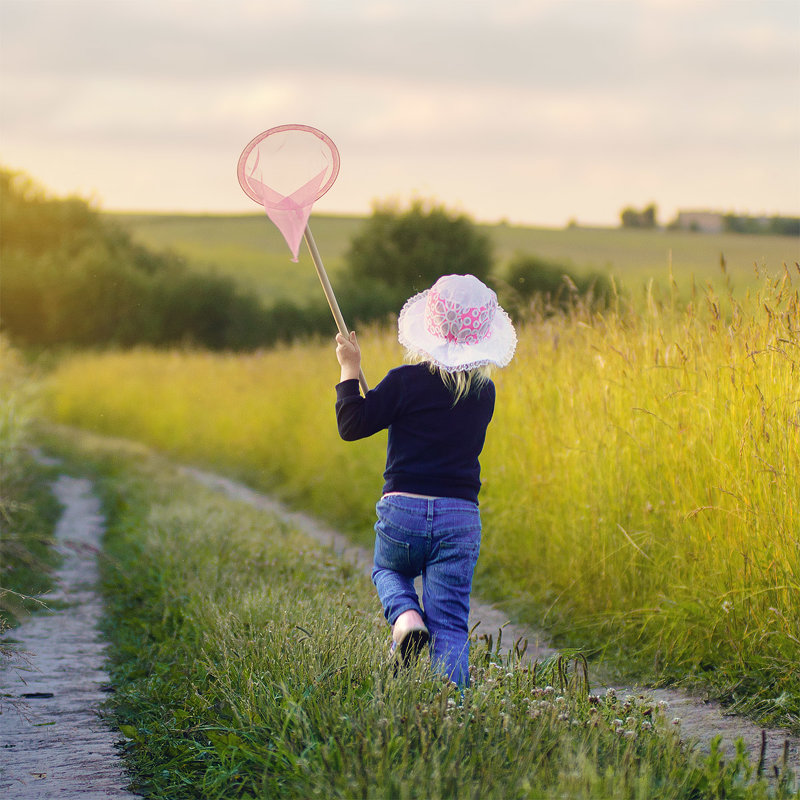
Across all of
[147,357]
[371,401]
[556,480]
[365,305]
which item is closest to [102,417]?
[147,357]

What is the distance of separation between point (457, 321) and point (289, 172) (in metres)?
1.02

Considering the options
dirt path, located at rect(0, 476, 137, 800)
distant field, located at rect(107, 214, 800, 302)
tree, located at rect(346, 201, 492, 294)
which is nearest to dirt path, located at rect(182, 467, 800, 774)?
dirt path, located at rect(0, 476, 137, 800)

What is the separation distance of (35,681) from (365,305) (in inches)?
1048

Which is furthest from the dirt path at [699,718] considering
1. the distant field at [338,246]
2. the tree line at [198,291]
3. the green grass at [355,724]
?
the distant field at [338,246]

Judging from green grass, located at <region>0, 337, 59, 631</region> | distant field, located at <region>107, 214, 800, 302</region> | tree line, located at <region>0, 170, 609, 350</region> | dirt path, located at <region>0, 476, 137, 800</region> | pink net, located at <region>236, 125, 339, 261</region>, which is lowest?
dirt path, located at <region>0, 476, 137, 800</region>

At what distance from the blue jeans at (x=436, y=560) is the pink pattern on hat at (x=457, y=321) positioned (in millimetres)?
681

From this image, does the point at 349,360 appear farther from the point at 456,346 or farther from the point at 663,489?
the point at 663,489

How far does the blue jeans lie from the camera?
158 inches

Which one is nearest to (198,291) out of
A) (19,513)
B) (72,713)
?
(19,513)

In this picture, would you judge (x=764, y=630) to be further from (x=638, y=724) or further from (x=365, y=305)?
(x=365, y=305)

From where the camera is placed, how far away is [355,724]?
330 cm

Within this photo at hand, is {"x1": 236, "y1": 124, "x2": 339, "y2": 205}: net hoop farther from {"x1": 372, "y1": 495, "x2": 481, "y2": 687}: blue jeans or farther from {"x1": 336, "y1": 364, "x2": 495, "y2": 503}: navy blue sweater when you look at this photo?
{"x1": 372, "y1": 495, "x2": 481, "y2": 687}: blue jeans

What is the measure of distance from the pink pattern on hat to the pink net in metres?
0.68

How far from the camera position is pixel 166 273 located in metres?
38.2
